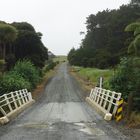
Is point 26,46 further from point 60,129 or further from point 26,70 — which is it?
point 60,129

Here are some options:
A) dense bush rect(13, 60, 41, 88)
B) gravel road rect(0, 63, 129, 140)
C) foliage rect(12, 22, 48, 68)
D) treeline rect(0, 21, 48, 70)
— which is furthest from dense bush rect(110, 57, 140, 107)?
foliage rect(12, 22, 48, 68)

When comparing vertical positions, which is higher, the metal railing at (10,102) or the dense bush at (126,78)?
the dense bush at (126,78)

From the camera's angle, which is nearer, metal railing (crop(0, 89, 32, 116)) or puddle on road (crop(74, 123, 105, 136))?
puddle on road (crop(74, 123, 105, 136))

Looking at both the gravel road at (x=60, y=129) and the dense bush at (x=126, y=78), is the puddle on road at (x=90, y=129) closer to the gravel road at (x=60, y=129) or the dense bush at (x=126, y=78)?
the gravel road at (x=60, y=129)

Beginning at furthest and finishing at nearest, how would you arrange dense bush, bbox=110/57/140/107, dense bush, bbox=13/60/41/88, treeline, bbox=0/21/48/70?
treeline, bbox=0/21/48/70 < dense bush, bbox=13/60/41/88 < dense bush, bbox=110/57/140/107

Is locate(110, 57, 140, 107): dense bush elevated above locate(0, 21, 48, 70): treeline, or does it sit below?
below

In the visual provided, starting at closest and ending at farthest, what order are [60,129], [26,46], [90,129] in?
1. [60,129]
2. [90,129]
3. [26,46]

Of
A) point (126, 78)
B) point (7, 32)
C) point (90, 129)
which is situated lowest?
point (90, 129)

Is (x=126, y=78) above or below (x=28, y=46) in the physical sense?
below

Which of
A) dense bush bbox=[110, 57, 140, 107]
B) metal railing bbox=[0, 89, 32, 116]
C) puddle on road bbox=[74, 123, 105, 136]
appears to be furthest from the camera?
dense bush bbox=[110, 57, 140, 107]

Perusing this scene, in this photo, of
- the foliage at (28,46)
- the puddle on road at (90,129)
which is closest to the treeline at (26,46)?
the foliage at (28,46)

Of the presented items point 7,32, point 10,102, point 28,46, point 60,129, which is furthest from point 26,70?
point 60,129

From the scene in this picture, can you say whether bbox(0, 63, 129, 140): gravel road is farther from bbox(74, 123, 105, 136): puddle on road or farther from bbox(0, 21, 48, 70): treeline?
bbox(0, 21, 48, 70): treeline

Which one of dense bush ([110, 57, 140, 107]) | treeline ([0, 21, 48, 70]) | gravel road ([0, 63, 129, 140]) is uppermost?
treeline ([0, 21, 48, 70])
